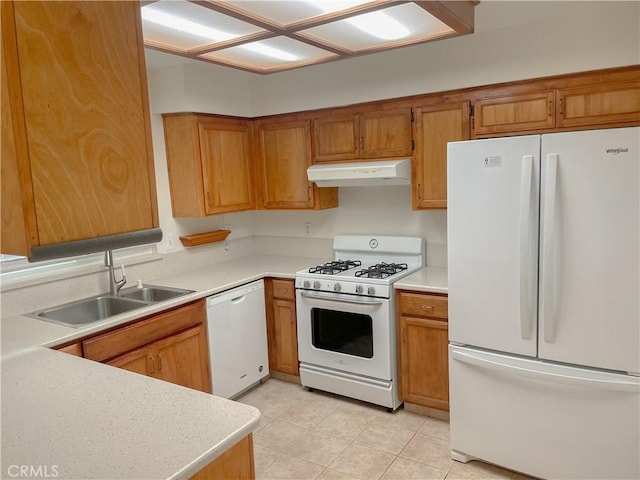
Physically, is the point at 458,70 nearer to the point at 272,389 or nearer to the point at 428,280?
the point at 428,280

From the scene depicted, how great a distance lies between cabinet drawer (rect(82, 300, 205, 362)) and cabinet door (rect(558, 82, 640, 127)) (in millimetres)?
2524

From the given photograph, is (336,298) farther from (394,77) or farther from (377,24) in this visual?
(377,24)

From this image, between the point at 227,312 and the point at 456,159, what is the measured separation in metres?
1.84

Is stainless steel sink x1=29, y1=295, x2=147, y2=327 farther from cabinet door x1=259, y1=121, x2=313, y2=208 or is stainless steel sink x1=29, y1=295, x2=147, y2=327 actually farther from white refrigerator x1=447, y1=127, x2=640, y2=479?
white refrigerator x1=447, y1=127, x2=640, y2=479

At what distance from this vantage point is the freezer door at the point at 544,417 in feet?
7.00

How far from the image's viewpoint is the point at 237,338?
3.35 metres

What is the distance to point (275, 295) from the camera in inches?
142

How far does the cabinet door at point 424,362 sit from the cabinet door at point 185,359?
52.1 inches

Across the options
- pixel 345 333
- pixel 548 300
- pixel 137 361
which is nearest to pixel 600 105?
pixel 548 300

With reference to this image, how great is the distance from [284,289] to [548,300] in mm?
1907

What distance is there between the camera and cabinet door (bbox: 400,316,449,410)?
2941 mm

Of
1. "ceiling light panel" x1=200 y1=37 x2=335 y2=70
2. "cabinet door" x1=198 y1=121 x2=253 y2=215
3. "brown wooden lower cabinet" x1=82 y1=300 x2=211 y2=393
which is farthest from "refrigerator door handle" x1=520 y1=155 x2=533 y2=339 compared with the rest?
"cabinet door" x1=198 y1=121 x2=253 y2=215

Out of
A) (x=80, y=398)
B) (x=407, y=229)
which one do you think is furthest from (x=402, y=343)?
(x=80, y=398)

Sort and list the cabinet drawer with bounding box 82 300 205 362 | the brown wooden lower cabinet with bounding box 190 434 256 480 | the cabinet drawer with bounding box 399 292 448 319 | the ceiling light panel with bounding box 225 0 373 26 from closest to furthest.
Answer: the brown wooden lower cabinet with bounding box 190 434 256 480, the ceiling light panel with bounding box 225 0 373 26, the cabinet drawer with bounding box 82 300 205 362, the cabinet drawer with bounding box 399 292 448 319
